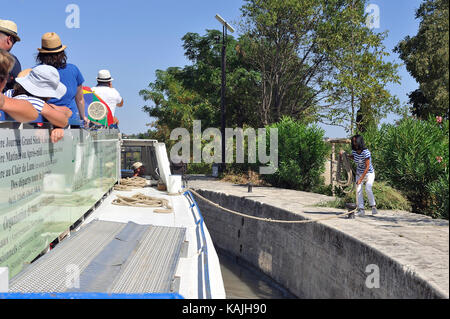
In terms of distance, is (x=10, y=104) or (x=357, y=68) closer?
(x=10, y=104)

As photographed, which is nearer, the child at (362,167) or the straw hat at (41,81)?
the straw hat at (41,81)

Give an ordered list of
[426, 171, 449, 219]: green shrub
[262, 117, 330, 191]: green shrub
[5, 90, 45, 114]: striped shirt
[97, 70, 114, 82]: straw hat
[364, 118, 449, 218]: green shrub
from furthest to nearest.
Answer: [262, 117, 330, 191]: green shrub, [364, 118, 449, 218]: green shrub, [97, 70, 114, 82]: straw hat, [426, 171, 449, 219]: green shrub, [5, 90, 45, 114]: striped shirt

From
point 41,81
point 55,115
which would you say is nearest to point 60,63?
point 41,81

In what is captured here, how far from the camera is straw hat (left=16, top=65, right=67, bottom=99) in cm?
383

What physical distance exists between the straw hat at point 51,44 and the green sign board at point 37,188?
91 centimetres

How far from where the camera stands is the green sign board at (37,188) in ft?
10.3

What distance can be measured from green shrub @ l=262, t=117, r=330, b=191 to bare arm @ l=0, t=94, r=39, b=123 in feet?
38.4

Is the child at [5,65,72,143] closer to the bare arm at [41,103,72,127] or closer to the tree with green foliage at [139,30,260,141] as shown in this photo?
the bare arm at [41,103,72,127]

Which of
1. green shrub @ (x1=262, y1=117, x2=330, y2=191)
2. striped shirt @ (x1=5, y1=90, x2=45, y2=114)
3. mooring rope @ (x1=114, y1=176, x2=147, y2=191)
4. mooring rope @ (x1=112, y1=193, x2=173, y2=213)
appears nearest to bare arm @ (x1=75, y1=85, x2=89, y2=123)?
Answer: striped shirt @ (x1=5, y1=90, x2=45, y2=114)

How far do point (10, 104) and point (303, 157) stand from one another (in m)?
12.3

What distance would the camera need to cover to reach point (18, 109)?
312 centimetres

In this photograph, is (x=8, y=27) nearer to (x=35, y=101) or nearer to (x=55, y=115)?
(x=35, y=101)

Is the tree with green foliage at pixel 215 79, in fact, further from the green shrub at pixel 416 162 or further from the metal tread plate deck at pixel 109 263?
the metal tread plate deck at pixel 109 263

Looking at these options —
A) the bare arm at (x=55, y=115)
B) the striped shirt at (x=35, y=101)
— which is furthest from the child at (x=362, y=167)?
the striped shirt at (x=35, y=101)
